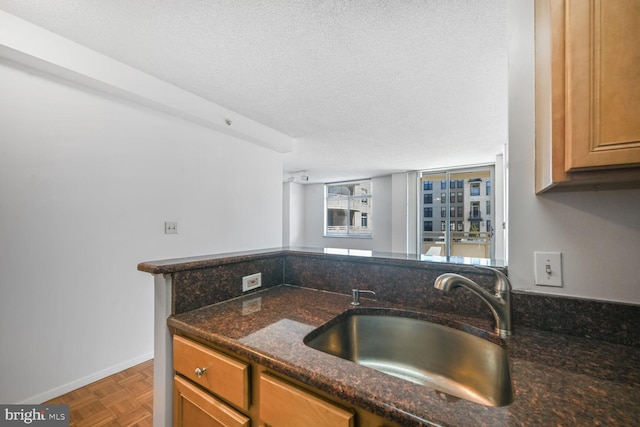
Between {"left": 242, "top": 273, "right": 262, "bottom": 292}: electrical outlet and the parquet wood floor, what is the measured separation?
121 cm

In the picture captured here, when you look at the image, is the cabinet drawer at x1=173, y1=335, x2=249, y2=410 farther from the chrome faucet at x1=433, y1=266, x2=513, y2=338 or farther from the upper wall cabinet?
the upper wall cabinet

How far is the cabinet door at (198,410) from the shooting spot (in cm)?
82

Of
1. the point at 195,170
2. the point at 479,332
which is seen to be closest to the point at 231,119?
the point at 195,170

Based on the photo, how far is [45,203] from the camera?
184 cm

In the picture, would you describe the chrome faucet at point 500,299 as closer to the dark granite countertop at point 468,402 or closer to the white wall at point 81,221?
the dark granite countertop at point 468,402

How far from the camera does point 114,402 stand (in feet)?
5.97

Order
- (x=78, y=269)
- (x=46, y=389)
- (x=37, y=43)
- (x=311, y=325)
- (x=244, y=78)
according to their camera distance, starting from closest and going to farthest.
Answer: (x=311, y=325)
(x=37, y=43)
(x=46, y=389)
(x=78, y=269)
(x=244, y=78)

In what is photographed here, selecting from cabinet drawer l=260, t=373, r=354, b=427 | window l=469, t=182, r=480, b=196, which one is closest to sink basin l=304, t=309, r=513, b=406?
cabinet drawer l=260, t=373, r=354, b=427

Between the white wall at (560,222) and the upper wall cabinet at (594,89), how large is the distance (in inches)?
8.7

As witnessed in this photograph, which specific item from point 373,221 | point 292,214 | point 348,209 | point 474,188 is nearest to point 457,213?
point 474,188

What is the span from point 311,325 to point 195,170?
2.38 meters

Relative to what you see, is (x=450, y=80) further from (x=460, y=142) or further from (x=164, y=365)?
(x=164, y=365)

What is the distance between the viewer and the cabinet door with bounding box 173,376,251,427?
0.82 m

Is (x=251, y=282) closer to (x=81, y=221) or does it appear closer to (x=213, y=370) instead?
(x=213, y=370)
